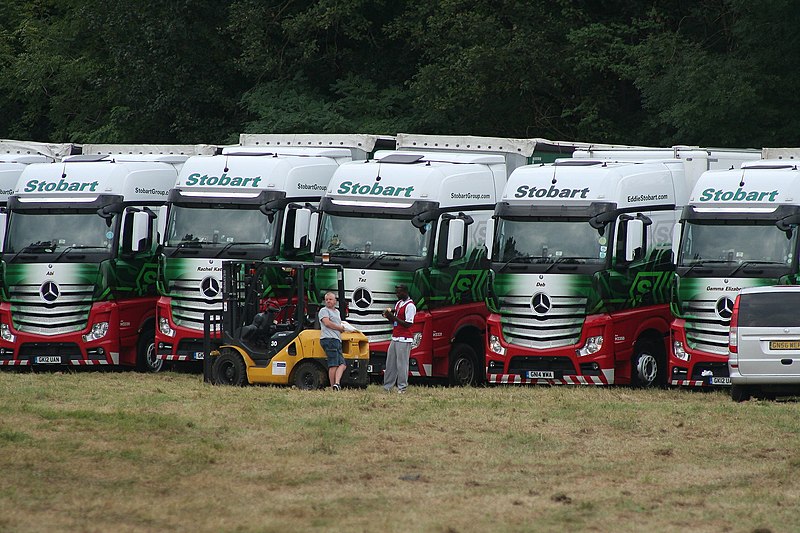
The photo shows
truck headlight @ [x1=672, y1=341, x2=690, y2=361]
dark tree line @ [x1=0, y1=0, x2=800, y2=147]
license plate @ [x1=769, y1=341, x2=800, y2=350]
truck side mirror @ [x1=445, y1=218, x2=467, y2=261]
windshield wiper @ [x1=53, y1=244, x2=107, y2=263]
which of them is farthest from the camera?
dark tree line @ [x1=0, y1=0, x2=800, y2=147]

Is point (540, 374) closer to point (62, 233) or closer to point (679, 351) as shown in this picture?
point (679, 351)

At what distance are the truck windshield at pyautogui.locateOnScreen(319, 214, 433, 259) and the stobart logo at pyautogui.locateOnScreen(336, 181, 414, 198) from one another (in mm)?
414

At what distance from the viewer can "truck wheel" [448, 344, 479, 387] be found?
24266 mm

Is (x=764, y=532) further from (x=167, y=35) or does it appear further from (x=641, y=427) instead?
(x=167, y=35)

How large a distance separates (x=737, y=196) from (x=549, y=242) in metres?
2.87

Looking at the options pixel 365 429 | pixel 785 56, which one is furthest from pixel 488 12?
pixel 365 429

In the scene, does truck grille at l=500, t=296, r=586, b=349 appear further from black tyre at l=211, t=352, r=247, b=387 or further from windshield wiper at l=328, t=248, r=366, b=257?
black tyre at l=211, t=352, r=247, b=387

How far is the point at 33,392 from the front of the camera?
840 inches

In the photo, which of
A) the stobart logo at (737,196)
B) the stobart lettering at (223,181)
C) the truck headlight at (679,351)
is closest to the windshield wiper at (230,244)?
the stobart lettering at (223,181)

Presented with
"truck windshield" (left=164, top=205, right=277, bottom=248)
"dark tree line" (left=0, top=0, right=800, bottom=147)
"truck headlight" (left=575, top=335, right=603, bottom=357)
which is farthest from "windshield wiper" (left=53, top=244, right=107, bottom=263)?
"dark tree line" (left=0, top=0, right=800, bottom=147)

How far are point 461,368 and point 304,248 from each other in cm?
329

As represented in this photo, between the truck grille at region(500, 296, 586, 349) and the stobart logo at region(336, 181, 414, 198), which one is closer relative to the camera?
the truck grille at region(500, 296, 586, 349)

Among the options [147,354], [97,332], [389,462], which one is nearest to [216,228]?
[97,332]

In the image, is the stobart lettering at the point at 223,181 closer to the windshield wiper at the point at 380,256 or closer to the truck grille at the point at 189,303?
the truck grille at the point at 189,303
